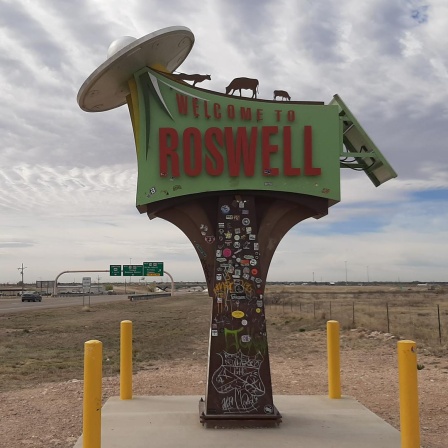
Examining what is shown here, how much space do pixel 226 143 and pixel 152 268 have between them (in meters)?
53.5

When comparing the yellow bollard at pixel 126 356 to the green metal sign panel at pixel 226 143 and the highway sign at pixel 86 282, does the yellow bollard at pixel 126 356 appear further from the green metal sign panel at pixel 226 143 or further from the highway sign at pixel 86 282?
the highway sign at pixel 86 282

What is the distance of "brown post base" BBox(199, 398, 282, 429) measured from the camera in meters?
5.95

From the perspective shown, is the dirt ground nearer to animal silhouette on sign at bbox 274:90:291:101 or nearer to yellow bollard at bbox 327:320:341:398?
yellow bollard at bbox 327:320:341:398

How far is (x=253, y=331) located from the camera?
621 centimetres

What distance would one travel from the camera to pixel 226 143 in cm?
639

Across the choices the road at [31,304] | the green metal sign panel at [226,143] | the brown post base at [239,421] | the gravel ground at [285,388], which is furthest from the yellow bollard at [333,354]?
the road at [31,304]

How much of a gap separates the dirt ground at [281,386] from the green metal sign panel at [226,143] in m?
3.20

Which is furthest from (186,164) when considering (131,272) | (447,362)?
(131,272)

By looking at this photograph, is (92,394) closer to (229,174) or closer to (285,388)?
(229,174)

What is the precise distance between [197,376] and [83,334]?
1052 centimetres

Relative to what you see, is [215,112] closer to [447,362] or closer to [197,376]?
[197,376]

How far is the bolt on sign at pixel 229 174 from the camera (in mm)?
A: 6172

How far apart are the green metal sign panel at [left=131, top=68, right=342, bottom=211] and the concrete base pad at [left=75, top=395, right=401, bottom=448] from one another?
271 cm

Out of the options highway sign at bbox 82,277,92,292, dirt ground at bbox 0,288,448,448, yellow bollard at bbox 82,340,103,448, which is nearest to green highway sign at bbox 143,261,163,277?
highway sign at bbox 82,277,92,292
